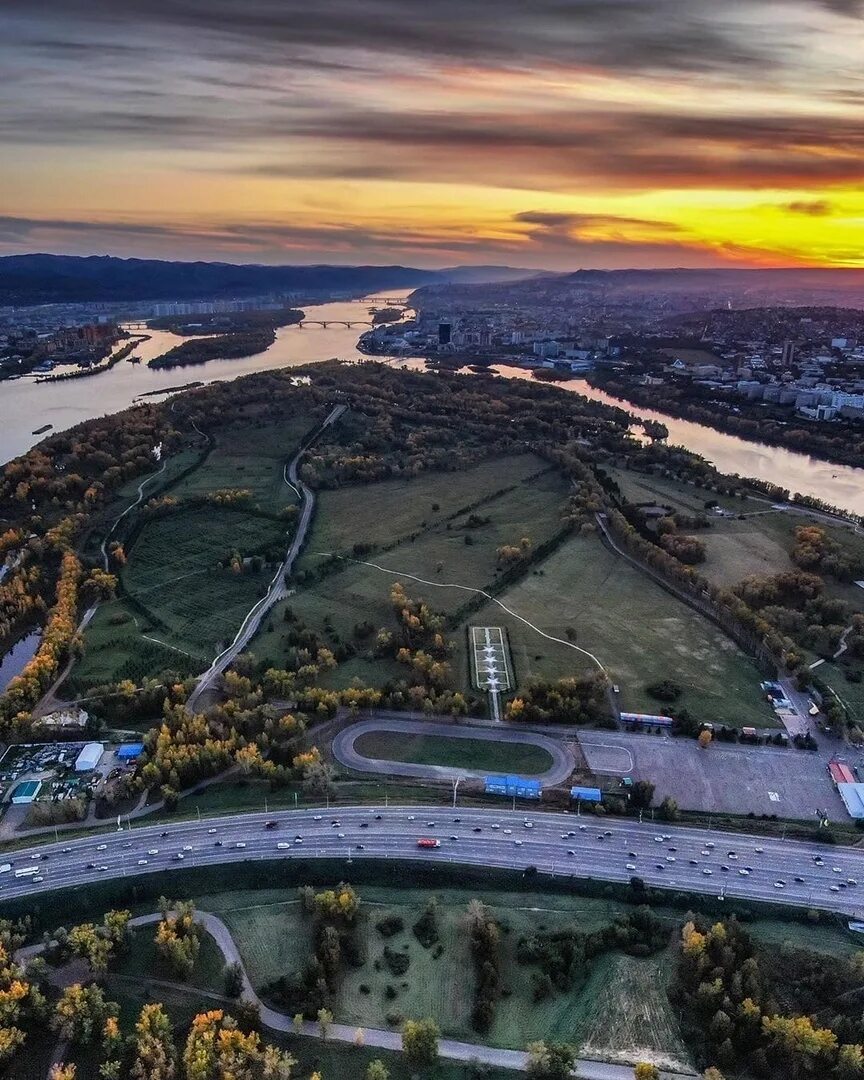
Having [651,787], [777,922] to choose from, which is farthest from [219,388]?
[777,922]

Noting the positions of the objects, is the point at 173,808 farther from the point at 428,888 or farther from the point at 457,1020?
the point at 457,1020

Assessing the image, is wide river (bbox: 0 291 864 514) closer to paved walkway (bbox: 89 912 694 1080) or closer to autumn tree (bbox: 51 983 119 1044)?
paved walkway (bbox: 89 912 694 1080)

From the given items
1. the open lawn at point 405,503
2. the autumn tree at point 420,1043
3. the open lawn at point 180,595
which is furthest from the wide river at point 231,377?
the autumn tree at point 420,1043

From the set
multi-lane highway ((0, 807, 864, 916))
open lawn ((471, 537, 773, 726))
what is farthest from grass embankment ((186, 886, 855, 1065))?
open lawn ((471, 537, 773, 726))

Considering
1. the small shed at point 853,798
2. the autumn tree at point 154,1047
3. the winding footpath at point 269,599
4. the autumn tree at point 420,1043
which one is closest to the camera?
the autumn tree at point 154,1047

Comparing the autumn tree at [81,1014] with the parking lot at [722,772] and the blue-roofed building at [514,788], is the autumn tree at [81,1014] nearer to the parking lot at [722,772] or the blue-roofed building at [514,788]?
the blue-roofed building at [514,788]

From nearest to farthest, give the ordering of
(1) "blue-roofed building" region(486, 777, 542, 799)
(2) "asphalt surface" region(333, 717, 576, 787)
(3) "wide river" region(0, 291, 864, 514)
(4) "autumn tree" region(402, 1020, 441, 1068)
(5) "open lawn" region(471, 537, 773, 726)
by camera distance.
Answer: (4) "autumn tree" region(402, 1020, 441, 1068) < (1) "blue-roofed building" region(486, 777, 542, 799) < (2) "asphalt surface" region(333, 717, 576, 787) < (5) "open lawn" region(471, 537, 773, 726) < (3) "wide river" region(0, 291, 864, 514)
